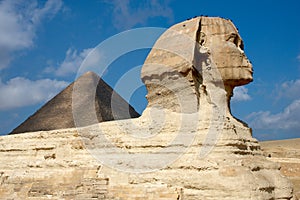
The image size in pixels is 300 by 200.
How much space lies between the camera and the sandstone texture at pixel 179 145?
8.27m

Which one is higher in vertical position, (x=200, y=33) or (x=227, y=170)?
(x=200, y=33)

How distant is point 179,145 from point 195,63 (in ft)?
6.21

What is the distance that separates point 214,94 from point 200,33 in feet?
4.81

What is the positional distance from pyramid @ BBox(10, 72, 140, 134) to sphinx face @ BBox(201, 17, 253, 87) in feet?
28.6

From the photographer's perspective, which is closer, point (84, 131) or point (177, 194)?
point (177, 194)

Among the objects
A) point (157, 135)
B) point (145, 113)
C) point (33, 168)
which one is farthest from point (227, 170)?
point (33, 168)

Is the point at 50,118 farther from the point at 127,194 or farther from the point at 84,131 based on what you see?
the point at 127,194

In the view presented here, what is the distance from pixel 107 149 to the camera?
10.0 metres

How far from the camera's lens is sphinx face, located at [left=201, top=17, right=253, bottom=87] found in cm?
941

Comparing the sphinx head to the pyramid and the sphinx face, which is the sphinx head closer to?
the sphinx face

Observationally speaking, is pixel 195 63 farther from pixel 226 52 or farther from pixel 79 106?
pixel 79 106

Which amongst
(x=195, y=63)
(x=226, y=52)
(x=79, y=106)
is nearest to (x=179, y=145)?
(x=195, y=63)

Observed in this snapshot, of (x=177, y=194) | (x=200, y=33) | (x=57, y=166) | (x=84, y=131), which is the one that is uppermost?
(x=200, y=33)

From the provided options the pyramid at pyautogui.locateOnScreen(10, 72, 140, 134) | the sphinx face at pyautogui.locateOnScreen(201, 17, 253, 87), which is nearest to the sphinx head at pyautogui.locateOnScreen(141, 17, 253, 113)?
the sphinx face at pyautogui.locateOnScreen(201, 17, 253, 87)
